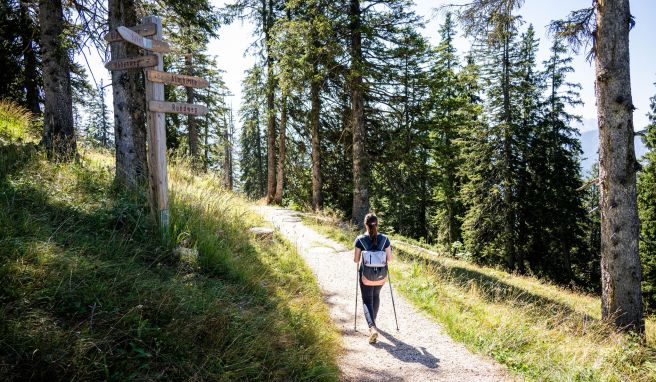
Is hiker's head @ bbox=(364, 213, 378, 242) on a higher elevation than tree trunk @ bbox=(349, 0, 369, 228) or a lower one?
lower

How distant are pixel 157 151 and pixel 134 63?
1335mm

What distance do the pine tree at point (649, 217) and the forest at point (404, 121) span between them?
9 cm

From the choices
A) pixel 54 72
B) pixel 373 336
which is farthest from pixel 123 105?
pixel 373 336

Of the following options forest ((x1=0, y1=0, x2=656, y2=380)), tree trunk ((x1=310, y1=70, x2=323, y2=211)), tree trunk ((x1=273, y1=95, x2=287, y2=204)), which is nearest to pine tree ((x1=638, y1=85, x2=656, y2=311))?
forest ((x1=0, y1=0, x2=656, y2=380))

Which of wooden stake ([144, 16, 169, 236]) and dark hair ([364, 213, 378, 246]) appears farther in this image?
dark hair ([364, 213, 378, 246])

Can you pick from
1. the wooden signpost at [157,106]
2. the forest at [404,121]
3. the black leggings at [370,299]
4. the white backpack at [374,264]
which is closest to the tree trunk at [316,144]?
the forest at [404,121]

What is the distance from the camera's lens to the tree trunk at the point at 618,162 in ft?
21.6

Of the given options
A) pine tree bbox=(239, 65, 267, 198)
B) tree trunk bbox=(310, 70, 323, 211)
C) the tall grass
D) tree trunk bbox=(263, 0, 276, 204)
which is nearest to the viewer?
the tall grass

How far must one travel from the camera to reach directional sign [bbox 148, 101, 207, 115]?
16.2 feet

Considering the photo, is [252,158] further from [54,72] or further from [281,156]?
[54,72]

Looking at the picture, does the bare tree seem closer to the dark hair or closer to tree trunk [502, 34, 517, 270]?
the dark hair

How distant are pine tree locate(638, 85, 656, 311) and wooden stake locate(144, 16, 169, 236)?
24597 millimetres

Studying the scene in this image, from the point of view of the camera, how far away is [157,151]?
5.01 meters

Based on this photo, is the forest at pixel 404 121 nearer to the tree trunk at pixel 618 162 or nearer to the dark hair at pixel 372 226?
the tree trunk at pixel 618 162
